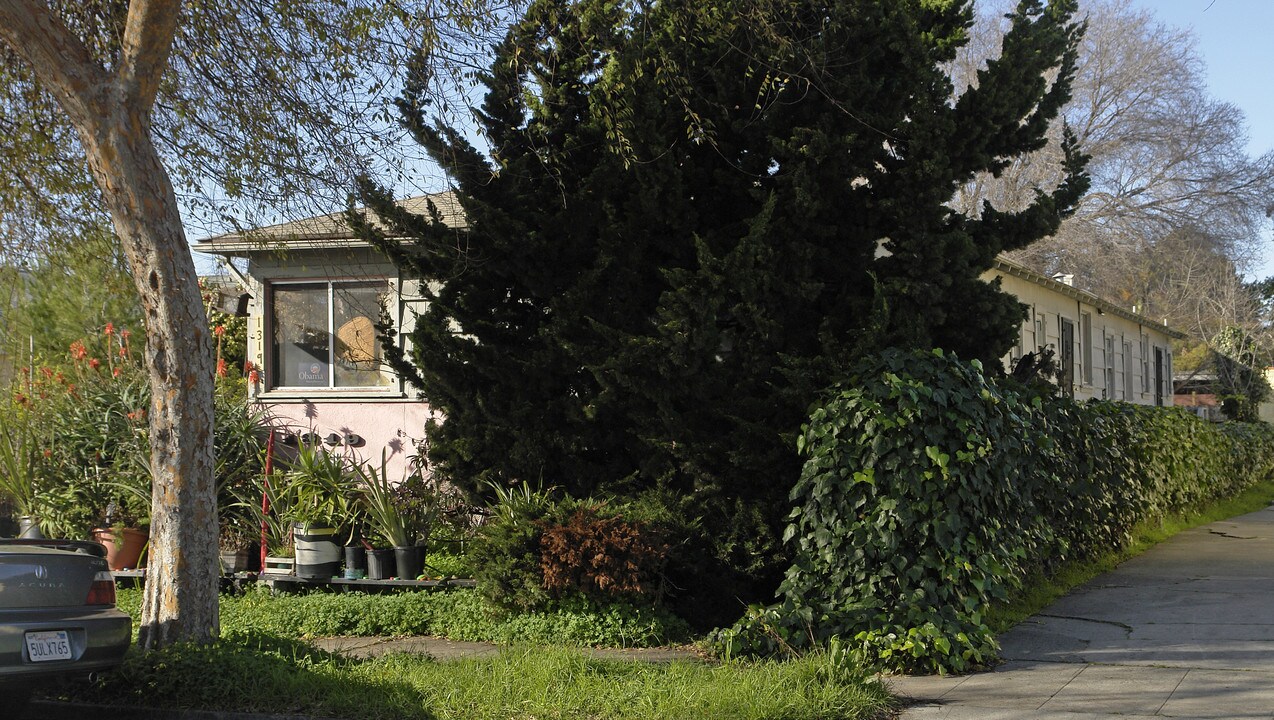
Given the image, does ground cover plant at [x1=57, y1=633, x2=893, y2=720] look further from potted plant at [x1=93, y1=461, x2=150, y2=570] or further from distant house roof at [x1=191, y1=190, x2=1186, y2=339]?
potted plant at [x1=93, y1=461, x2=150, y2=570]

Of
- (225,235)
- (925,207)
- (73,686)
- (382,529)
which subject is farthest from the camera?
(225,235)

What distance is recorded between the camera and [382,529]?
10320 millimetres

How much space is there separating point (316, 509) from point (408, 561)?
1.21 m

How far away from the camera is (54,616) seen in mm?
6473

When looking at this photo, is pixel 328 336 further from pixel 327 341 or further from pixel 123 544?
pixel 123 544

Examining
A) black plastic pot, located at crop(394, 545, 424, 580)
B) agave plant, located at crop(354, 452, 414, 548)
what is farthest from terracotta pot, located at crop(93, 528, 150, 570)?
black plastic pot, located at crop(394, 545, 424, 580)

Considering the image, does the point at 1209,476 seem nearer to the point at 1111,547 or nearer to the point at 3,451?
the point at 1111,547

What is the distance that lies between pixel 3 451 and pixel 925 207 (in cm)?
982

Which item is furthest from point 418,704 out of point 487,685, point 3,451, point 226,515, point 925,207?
point 3,451

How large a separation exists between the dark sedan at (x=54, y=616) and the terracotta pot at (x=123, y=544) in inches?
186

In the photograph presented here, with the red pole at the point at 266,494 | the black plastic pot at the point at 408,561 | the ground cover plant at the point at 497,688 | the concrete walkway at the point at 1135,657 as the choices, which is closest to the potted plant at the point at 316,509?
the red pole at the point at 266,494

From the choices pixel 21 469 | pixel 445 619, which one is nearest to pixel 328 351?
pixel 21 469

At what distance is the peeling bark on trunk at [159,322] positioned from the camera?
23.6ft

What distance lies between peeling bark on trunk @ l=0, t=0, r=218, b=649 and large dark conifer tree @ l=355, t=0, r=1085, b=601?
2.18m
